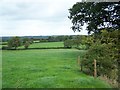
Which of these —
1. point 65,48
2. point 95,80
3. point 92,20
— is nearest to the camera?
point 95,80

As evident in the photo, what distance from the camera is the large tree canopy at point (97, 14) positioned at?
31859mm

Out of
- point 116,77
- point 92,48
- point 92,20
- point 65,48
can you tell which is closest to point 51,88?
point 116,77

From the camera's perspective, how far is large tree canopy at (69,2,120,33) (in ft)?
105

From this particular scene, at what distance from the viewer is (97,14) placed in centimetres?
3225

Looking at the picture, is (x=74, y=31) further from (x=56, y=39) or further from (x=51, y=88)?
(x=51, y=88)

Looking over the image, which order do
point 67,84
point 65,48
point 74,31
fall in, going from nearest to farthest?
point 67,84
point 74,31
point 65,48

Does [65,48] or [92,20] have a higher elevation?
[92,20]

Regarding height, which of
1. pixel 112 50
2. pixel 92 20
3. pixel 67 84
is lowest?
pixel 67 84

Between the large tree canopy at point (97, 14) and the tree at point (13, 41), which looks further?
the large tree canopy at point (97, 14)

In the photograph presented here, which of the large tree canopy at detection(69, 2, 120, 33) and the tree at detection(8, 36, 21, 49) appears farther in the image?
the large tree canopy at detection(69, 2, 120, 33)

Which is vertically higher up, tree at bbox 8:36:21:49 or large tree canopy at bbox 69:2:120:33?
large tree canopy at bbox 69:2:120:33

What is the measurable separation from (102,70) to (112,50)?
1.66m

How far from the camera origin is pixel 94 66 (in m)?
15.9

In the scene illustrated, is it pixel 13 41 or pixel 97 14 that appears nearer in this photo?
pixel 13 41
